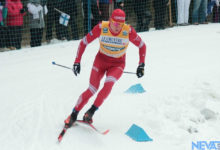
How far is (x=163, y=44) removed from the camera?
926 centimetres

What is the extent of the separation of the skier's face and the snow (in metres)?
1.49

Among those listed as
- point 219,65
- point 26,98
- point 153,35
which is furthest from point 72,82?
point 153,35

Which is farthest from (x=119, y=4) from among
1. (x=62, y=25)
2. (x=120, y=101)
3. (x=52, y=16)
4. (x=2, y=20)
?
(x=120, y=101)

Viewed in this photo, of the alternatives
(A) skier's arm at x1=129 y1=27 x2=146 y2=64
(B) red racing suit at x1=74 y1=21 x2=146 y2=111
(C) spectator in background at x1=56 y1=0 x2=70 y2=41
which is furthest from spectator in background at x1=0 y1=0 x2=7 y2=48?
(A) skier's arm at x1=129 y1=27 x2=146 y2=64

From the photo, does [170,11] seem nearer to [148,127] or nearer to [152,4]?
[152,4]

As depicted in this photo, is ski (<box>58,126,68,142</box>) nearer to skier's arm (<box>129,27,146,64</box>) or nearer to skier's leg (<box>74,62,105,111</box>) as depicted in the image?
skier's leg (<box>74,62,105,111</box>)

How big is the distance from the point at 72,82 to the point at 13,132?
2352mm

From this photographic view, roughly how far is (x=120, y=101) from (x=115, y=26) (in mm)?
1676

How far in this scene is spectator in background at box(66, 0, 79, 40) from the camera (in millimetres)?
9445

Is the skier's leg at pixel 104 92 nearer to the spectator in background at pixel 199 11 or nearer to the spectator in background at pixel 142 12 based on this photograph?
the spectator in background at pixel 142 12

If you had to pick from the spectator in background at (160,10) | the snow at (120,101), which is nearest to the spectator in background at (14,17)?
the snow at (120,101)

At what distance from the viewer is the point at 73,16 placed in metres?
9.66

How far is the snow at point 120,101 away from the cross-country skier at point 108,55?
0.48 m

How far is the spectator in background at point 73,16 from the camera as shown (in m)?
9.45
